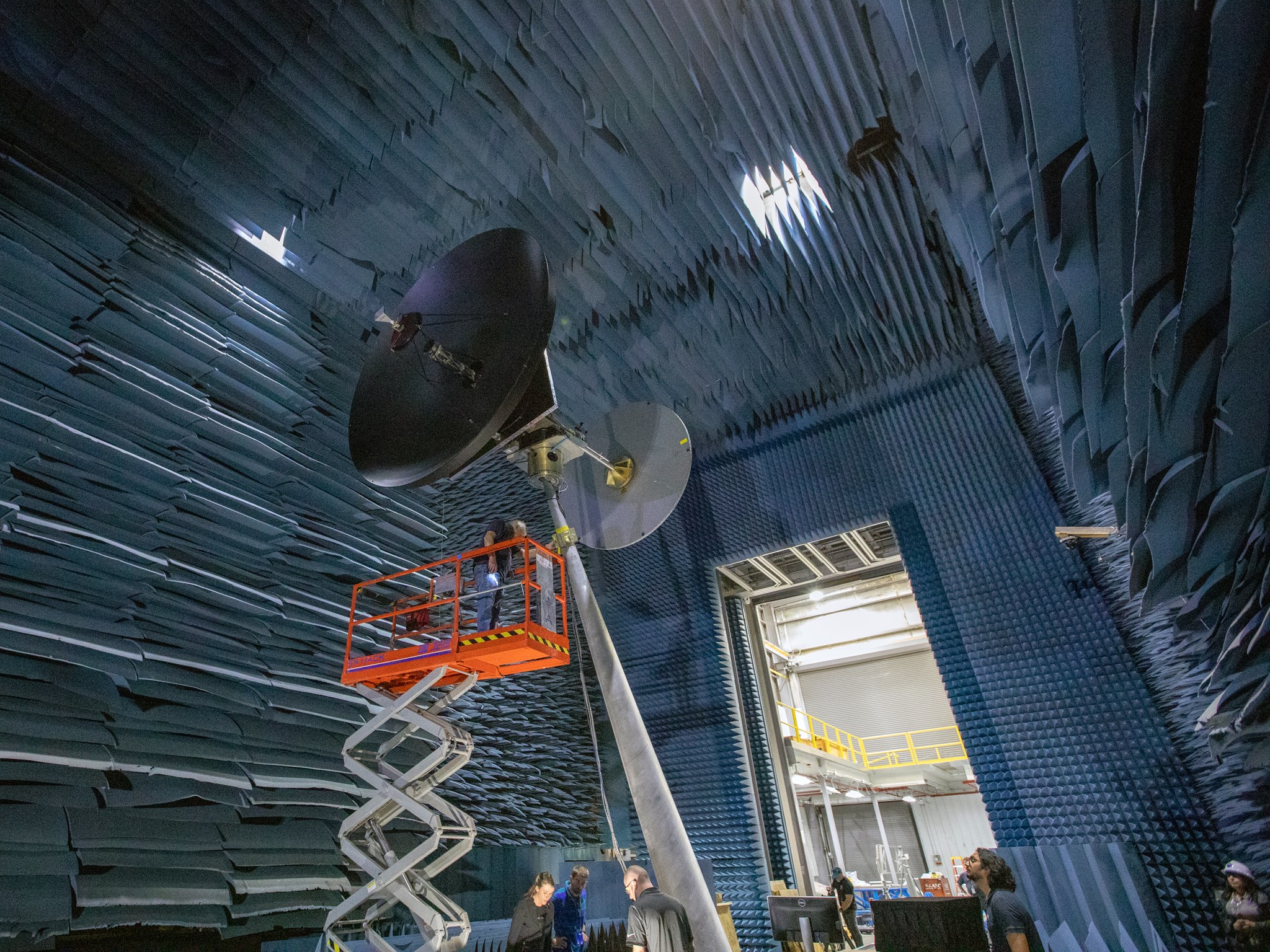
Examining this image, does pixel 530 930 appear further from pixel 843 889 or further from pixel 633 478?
pixel 843 889

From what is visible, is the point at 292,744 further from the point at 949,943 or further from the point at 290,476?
the point at 949,943

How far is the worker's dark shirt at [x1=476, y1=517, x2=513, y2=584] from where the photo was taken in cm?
437

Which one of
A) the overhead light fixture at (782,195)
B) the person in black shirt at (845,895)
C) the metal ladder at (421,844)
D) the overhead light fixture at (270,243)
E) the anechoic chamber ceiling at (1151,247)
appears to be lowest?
the person in black shirt at (845,895)

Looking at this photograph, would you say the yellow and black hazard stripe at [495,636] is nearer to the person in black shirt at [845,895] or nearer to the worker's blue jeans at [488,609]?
the worker's blue jeans at [488,609]

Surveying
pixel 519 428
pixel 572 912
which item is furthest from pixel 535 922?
pixel 519 428

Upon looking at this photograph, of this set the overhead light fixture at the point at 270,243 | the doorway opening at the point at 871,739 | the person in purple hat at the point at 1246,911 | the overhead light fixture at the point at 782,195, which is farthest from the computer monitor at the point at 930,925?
the doorway opening at the point at 871,739

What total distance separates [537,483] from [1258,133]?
3687mm

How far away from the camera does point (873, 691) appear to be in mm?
17109

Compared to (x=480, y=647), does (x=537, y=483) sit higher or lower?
higher

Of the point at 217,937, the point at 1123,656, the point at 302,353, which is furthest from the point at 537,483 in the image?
the point at 1123,656

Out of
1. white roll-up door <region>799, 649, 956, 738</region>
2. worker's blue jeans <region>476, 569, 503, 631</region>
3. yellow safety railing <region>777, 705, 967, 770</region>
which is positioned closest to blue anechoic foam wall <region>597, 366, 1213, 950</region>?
worker's blue jeans <region>476, 569, 503, 631</region>

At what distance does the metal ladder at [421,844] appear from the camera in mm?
3854

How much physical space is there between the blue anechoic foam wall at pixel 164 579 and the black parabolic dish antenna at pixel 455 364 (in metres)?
1.54

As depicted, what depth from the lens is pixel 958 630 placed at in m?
6.21
